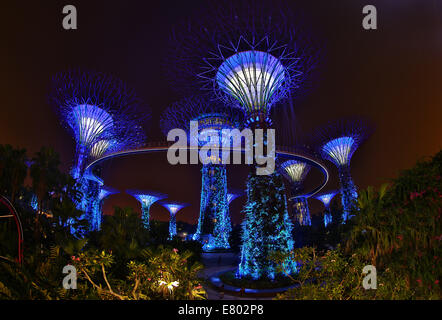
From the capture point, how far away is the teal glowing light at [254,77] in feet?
50.3

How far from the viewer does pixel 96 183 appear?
110 feet

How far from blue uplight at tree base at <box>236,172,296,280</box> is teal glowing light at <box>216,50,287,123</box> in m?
4.18

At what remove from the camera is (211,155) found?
31.4 metres

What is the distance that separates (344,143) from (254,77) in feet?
69.8

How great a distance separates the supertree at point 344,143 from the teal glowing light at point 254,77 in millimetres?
19037

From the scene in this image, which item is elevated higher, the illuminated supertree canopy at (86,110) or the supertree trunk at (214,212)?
the illuminated supertree canopy at (86,110)

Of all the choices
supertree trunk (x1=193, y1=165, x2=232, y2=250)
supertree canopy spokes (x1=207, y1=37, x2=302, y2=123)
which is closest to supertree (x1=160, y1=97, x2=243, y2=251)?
supertree trunk (x1=193, y1=165, x2=232, y2=250)

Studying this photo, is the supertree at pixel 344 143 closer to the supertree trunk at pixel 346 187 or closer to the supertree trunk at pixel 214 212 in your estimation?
the supertree trunk at pixel 346 187

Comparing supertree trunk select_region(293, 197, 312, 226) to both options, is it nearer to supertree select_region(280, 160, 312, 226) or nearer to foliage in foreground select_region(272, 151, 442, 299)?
supertree select_region(280, 160, 312, 226)

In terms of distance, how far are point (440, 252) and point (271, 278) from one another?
7611mm

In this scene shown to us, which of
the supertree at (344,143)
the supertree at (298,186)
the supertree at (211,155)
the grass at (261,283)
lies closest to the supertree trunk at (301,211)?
the supertree at (298,186)

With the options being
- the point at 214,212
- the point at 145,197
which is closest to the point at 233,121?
the point at 214,212
